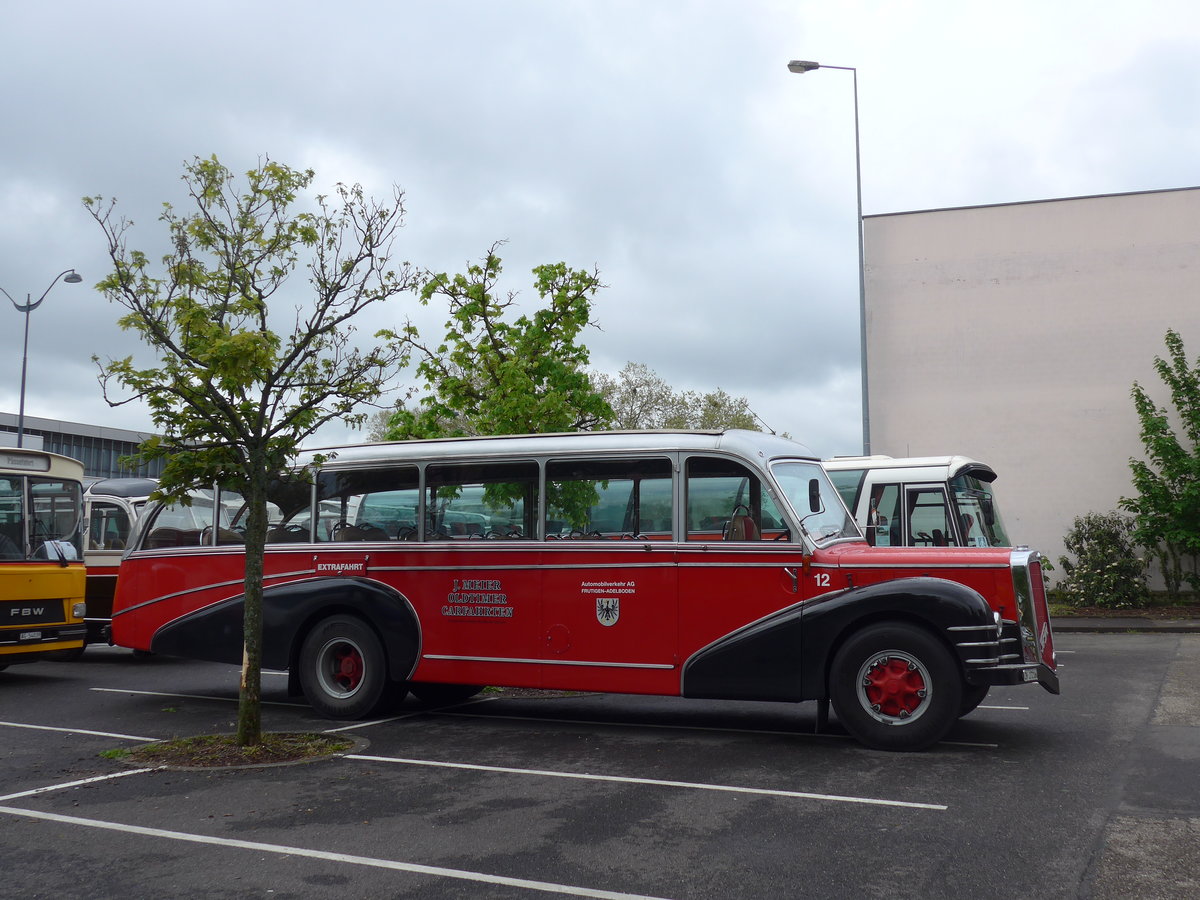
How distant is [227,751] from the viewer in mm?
8547

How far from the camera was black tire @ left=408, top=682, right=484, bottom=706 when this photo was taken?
11047 millimetres

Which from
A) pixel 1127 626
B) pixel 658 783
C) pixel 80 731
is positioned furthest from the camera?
pixel 1127 626

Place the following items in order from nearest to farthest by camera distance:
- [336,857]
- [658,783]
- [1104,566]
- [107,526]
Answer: [336,857], [658,783], [107,526], [1104,566]

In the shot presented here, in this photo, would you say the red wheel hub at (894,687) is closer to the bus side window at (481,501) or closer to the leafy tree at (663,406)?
the bus side window at (481,501)

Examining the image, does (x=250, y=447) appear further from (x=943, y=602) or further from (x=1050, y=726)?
(x=1050, y=726)

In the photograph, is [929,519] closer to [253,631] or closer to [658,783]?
[658,783]

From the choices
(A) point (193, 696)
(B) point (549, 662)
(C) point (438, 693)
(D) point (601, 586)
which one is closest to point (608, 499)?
(D) point (601, 586)

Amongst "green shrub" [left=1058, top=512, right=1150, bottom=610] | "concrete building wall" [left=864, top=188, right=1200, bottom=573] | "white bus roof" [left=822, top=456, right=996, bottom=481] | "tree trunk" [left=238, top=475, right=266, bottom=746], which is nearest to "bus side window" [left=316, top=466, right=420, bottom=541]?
"tree trunk" [left=238, top=475, right=266, bottom=746]

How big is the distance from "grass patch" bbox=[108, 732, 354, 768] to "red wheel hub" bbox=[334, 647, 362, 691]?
114 centimetres

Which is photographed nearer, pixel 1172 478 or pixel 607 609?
pixel 607 609

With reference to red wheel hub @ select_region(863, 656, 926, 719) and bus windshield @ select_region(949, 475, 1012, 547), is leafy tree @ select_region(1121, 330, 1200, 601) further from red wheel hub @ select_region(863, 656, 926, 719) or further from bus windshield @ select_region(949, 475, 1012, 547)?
red wheel hub @ select_region(863, 656, 926, 719)

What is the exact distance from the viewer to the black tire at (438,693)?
36.2 ft

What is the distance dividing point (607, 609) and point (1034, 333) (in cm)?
1830

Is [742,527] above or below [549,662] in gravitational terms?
above
